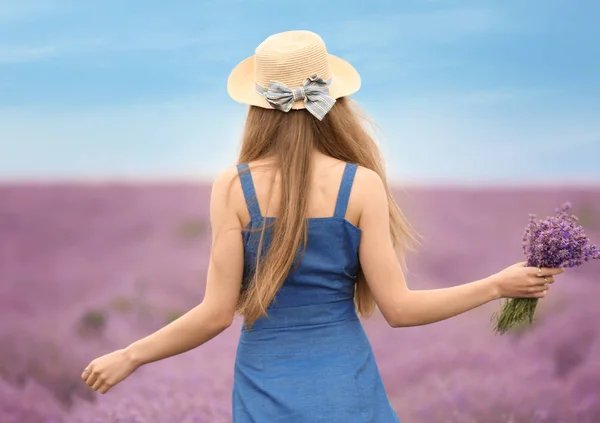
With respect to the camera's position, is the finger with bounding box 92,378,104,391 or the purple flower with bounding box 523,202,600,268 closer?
the purple flower with bounding box 523,202,600,268

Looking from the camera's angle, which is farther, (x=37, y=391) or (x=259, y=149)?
(x=37, y=391)

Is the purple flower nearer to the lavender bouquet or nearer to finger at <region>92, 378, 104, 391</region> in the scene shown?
the lavender bouquet

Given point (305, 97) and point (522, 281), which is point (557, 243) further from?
point (305, 97)

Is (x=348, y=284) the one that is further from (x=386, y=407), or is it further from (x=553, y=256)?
(x=553, y=256)

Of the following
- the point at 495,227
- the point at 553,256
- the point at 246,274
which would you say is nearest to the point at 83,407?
the point at 495,227

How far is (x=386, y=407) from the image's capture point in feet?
8.36

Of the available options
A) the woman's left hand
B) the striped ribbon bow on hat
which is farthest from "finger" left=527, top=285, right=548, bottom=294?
the woman's left hand

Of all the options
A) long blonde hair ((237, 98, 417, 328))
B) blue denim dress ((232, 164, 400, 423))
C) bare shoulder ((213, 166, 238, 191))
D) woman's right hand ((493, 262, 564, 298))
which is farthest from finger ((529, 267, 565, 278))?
bare shoulder ((213, 166, 238, 191))

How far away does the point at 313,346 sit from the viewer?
2500mm

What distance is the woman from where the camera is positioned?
2.45m

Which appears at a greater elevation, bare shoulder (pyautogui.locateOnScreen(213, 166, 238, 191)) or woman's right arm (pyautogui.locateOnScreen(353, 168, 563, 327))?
bare shoulder (pyautogui.locateOnScreen(213, 166, 238, 191))

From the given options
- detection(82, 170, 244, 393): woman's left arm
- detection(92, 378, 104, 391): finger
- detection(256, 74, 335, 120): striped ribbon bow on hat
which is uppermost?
detection(256, 74, 335, 120): striped ribbon bow on hat

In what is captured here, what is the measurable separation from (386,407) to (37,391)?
9.67 ft

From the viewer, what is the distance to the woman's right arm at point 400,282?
246 centimetres
